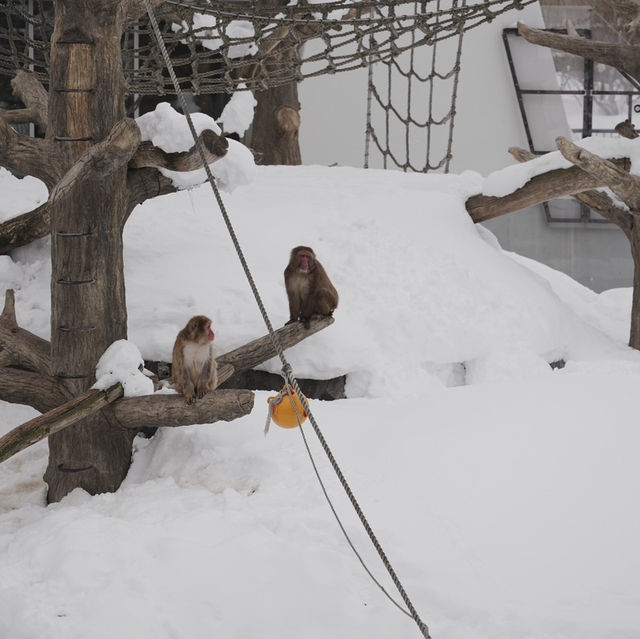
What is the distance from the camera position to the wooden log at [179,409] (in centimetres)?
377

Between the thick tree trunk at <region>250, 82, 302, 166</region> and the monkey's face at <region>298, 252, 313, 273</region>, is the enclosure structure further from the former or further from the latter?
the thick tree trunk at <region>250, 82, 302, 166</region>

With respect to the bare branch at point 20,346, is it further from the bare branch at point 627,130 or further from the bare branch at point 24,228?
the bare branch at point 627,130

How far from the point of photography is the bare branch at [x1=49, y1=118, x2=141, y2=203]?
345cm

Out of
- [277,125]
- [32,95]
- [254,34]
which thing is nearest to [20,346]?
[32,95]

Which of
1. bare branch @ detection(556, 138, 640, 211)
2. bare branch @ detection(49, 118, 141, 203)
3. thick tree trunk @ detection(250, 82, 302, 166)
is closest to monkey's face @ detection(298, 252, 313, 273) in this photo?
bare branch @ detection(49, 118, 141, 203)

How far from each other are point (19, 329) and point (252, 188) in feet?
8.76

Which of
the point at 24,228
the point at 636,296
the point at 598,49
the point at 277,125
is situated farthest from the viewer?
the point at 277,125

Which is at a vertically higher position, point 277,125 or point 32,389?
point 277,125

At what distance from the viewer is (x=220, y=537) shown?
339 cm

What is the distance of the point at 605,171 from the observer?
5727 mm

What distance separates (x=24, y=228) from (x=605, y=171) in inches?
138

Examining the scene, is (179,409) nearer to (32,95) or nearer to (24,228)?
(24,228)

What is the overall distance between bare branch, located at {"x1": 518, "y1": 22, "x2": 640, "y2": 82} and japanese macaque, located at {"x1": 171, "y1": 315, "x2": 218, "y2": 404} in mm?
3474

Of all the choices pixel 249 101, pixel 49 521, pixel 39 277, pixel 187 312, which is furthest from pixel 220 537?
pixel 249 101
